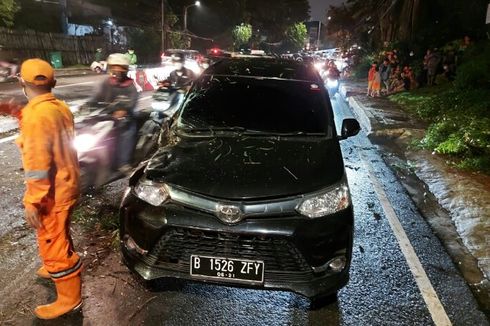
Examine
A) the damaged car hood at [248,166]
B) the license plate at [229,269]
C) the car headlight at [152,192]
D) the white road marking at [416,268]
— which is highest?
the damaged car hood at [248,166]

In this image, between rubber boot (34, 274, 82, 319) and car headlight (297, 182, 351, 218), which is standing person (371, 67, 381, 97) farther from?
rubber boot (34, 274, 82, 319)

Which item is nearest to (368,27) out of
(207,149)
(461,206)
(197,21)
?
(197,21)

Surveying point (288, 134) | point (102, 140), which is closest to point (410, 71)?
point (102, 140)

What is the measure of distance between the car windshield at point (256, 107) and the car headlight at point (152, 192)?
40.7 inches

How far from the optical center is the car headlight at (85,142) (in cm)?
695

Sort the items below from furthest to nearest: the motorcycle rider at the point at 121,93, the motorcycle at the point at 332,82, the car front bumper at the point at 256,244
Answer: the motorcycle at the point at 332,82, the motorcycle rider at the point at 121,93, the car front bumper at the point at 256,244

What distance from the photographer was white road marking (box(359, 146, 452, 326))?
3421mm

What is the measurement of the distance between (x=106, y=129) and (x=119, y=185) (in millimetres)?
1487

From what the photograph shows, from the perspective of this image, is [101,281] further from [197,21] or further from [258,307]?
[197,21]

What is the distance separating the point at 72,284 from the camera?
3.11 metres

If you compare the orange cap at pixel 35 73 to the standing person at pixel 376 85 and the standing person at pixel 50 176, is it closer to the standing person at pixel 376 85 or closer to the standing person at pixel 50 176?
the standing person at pixel 50 176

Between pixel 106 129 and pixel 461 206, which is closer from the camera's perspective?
pixel 461 206

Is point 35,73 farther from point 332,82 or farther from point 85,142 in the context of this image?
point 332,82

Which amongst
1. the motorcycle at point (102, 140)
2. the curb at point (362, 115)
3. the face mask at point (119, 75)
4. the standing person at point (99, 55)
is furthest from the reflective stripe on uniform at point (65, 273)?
the standing person at point (99, 55)
